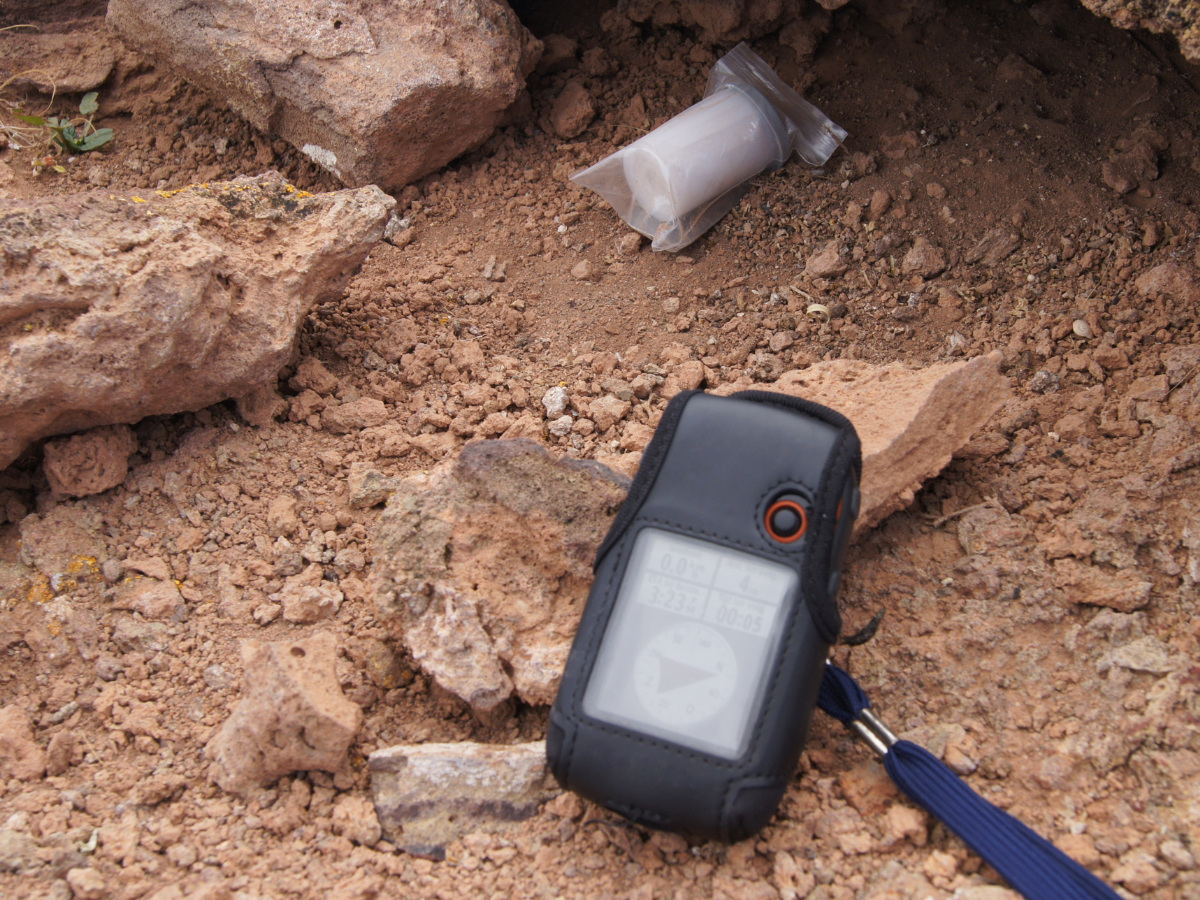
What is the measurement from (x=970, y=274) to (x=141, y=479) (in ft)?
7.48

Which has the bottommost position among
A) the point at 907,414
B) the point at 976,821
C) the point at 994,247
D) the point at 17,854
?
the point at 17,854

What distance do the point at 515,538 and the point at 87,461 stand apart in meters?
1.07

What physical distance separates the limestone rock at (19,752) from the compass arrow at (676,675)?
4.13 feet

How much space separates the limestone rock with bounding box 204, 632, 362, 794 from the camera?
5.67ft

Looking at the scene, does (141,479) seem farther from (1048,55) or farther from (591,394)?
(1048,55)

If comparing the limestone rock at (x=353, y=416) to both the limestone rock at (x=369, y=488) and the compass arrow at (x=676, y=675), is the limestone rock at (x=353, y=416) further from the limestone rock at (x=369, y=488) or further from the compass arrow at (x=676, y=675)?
the compass arrow at (x=676, y=675)

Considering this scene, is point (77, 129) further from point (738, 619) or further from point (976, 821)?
point (976, 821)

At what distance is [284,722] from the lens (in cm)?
172

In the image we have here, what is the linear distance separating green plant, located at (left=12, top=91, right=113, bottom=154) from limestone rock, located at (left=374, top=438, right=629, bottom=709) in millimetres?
2076

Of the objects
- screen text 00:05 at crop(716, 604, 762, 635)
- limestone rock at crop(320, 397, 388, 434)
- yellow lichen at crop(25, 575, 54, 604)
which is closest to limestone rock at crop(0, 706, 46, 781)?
yellow lichen at crop(25, 575, 54, 604)

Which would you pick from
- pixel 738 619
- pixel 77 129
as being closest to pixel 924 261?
pixel 738 619

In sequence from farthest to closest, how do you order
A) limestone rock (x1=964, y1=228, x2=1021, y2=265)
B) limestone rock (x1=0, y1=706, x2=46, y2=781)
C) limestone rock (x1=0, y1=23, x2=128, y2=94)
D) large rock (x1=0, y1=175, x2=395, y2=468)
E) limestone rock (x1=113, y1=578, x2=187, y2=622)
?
limestone rock (x1=0, y1=23, x2=128, y2=94) → limestone rock (x1=964, y1=228, x2=1021, y2=265) → limestone rock (x1=113, y1=578, x2=187, y2=622) → large rock (x1=0, y1=175, x2=395, y2=468) → limestone rock (x1=0, y1=706, x2=46, y2=781)

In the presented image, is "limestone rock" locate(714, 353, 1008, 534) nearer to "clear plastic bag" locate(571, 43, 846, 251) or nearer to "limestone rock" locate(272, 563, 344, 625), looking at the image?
"clear plastic bag" locate(571, 43, 846, 251)

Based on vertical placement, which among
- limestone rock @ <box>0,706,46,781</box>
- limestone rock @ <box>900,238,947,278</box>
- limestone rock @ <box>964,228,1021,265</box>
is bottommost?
limestone rock @ <box>0,706,46,781</box>
